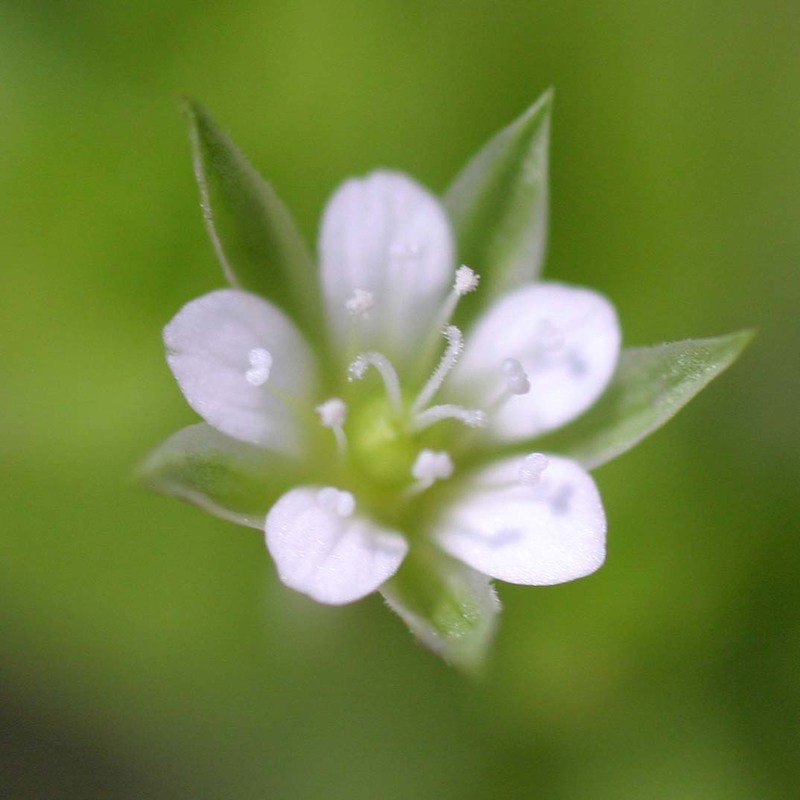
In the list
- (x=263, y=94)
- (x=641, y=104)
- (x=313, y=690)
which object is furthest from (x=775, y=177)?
(x=313, y=690)

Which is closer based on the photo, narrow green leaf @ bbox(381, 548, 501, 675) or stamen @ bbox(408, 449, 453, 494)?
narrow green leaf @ bbox(381, 548, 501, 675)

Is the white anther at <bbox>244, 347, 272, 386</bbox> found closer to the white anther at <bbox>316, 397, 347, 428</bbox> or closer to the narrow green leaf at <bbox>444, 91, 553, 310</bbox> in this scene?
the white anther at <bbox>316, 397, 347, 428</bbox>

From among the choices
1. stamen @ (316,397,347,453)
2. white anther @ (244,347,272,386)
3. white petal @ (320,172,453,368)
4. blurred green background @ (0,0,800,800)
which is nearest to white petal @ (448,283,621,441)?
white petal @ (320,172,453,368)

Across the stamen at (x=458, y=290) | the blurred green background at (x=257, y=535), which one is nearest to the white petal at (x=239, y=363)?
the stamen at (x=458, y=290)

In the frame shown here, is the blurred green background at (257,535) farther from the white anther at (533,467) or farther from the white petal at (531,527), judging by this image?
the white anther at (533,467)

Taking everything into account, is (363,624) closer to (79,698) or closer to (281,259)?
(79,698)

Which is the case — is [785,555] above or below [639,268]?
below

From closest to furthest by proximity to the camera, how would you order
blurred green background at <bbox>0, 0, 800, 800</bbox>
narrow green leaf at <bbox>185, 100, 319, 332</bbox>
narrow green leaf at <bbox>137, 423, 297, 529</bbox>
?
narrow green leaf at <bbox>137, 423, 297, 529</bbox>, narrow green leaf at <bbox>185, 100, 319, 332</bbox>, blurred green background at <bbox>0, 0, 800, 800</bbox>

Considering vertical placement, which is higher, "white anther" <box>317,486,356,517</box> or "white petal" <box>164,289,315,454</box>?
"white petal" <box>164,289,315,454</box>
